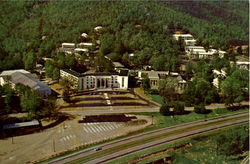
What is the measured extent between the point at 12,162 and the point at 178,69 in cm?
1621

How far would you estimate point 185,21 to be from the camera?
33.2 m

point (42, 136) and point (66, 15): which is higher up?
point (66, 15)

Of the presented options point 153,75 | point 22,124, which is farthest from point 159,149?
point 153,75

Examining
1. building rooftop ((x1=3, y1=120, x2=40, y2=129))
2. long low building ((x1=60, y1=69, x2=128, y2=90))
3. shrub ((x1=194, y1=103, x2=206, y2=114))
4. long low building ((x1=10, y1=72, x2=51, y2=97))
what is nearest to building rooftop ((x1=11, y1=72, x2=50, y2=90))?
long low building ((x1=10, y1=72, x2=51, y2=97))

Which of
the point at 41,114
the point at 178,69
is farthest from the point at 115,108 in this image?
the point at 178,69

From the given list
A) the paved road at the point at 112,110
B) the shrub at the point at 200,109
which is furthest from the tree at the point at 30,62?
A: the shrub at the point at 200,109

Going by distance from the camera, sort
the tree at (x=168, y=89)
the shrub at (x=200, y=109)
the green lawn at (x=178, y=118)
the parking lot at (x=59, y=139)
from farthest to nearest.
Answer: the tree at (x=168, y=89), the shrub at (x=200, y=109), the green lawn at (x=178, y=118), the parking lot at (x=59, y=139)

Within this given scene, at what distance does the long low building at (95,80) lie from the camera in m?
17.6

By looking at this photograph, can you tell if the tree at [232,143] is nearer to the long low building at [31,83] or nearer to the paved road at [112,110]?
the paved road at [112,110]

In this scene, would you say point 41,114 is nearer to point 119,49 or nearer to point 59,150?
point 59,150

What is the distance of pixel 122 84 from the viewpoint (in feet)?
60.9

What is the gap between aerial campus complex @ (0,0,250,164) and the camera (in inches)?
424

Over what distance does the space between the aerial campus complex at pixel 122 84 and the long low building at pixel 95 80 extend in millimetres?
73

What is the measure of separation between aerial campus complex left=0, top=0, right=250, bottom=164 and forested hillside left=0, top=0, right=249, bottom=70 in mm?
119
